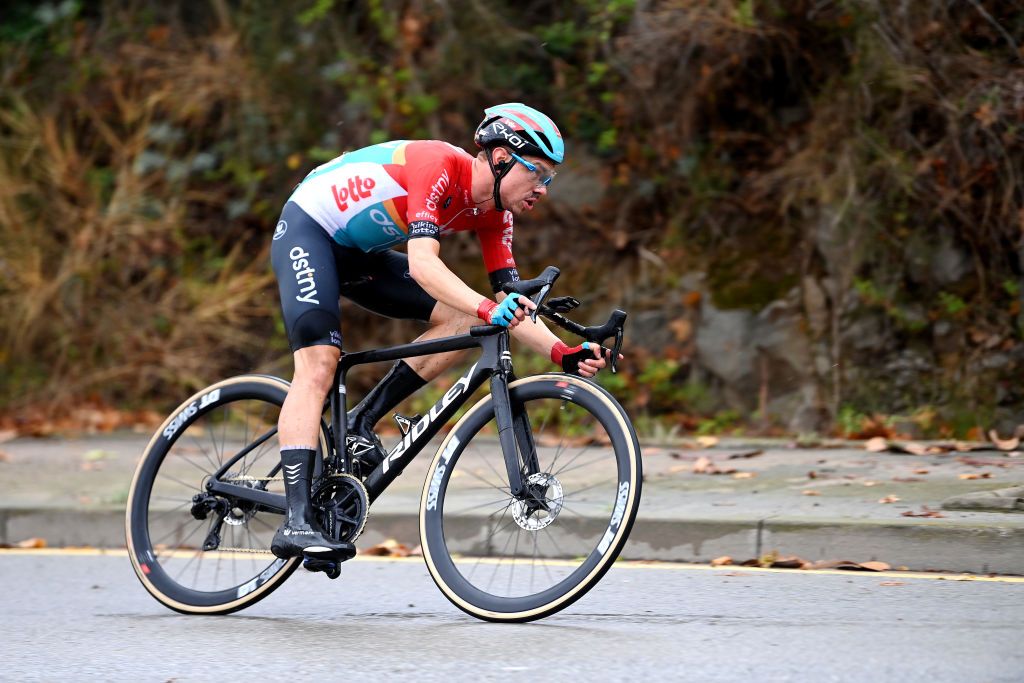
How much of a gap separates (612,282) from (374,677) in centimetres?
792

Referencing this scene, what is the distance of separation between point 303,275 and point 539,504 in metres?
1.35

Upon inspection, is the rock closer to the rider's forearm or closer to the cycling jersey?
the cycling jersey

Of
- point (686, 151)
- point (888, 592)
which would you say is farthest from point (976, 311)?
point (888, 592)

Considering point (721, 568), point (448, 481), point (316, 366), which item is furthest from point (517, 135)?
point (721, 568)

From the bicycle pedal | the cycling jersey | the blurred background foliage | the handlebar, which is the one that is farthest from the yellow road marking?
the blurred background foliage

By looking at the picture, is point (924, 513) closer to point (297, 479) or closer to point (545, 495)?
point (545, 495)

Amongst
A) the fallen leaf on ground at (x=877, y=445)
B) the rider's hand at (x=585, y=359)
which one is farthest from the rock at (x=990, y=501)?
the rider's hand at (x=585, y=359)

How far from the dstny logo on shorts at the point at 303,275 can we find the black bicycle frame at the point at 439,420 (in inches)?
12.2

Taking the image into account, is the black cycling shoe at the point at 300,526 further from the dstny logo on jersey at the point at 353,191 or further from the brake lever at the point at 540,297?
the brake lever at the point at 540,297

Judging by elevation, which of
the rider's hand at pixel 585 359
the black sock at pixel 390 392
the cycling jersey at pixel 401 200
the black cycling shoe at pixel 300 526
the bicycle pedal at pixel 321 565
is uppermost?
the cycling jersey at pixel 401 200

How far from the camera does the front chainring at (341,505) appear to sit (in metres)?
5.37

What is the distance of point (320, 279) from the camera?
218 inches

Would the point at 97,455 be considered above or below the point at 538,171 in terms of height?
below

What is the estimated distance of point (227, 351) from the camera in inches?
513
